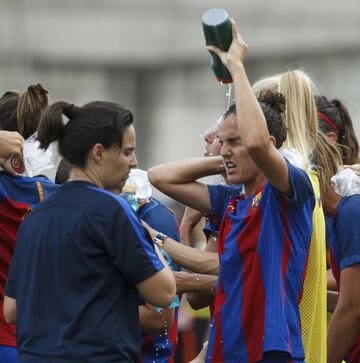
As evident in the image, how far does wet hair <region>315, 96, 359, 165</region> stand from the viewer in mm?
5926

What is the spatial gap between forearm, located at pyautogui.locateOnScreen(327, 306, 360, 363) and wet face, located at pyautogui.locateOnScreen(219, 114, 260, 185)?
32.9 inches

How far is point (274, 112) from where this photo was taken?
15.9 feet

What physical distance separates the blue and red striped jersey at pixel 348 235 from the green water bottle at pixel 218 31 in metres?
0.96

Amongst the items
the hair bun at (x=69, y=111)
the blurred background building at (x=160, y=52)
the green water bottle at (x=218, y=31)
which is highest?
the blurred background building at (x=160, y=52)

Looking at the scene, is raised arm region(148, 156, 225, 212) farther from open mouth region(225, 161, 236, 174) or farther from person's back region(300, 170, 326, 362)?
person's back region(300, 170, 326, 362)

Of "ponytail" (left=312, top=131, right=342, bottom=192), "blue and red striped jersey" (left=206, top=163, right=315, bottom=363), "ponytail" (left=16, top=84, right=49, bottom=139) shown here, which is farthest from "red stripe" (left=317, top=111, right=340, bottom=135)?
"ponytail" (left=16, top=84, right=49, bottom=139)

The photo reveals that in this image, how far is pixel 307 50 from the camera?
2120cm

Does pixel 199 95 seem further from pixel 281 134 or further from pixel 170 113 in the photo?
pixel 281 134

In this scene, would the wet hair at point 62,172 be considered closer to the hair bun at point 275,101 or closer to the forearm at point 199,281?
the forearm at point 199,281

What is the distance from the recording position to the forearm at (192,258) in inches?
206

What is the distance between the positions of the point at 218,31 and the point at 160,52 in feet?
58.8

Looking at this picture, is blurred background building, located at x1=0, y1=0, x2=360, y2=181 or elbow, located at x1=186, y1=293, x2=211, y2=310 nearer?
elbow, located at x1=186, y1=293, x2=211, y2=310

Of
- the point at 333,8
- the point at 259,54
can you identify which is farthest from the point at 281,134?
the point at 333,8

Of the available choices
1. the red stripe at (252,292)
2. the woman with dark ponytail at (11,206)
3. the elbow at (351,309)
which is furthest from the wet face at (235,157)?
the woman with dark ponytail at (11,206)
